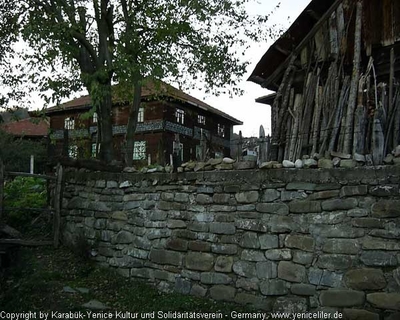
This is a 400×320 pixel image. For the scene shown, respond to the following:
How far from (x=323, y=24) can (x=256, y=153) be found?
3.01 m

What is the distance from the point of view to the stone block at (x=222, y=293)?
530 cm

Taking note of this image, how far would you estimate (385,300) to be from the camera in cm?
433

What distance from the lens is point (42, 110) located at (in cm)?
920

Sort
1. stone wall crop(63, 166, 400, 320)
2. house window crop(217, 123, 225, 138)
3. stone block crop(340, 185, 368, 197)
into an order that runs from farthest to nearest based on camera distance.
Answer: house window crop(217, 123, 225, 138), stone block crop(340, 185, 368, 197), stone wall crop(63, 166, 400, 320)

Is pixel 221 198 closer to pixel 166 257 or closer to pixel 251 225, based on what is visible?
pixel 251 225

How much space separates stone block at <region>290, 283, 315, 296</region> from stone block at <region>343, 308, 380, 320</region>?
1.33 feet

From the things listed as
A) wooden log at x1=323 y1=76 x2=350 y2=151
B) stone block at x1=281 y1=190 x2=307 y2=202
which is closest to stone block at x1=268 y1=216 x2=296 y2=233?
stone block at x1=281 y1=190 x2=307 y2=202

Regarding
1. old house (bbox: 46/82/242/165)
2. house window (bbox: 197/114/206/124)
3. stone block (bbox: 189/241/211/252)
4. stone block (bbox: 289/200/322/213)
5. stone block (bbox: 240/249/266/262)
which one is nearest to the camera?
stone block (bbox: 289/200/322/213)

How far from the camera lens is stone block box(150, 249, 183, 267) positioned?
5.87 meters

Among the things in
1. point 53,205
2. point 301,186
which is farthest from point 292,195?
point 53,205

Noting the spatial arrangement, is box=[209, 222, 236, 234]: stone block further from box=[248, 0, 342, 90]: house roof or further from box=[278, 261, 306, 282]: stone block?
box=[248, 0, 342, 90]: house roof

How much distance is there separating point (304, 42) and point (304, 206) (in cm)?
474

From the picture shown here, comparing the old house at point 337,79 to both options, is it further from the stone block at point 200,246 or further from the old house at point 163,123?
the old house at point 163,123

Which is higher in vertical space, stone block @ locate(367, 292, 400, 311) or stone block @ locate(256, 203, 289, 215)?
stone block @ locate(256, 203, 289, 215)
